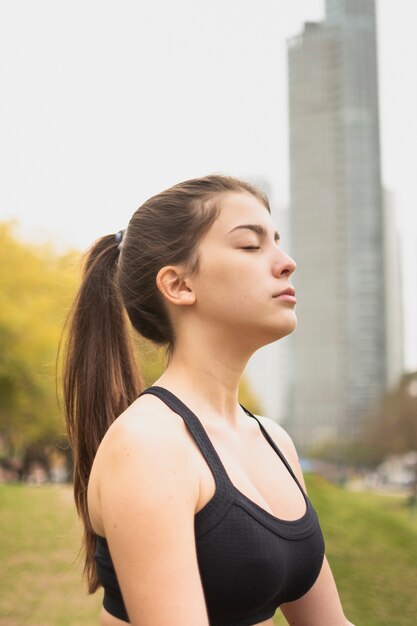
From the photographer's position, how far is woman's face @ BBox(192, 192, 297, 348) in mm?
1651

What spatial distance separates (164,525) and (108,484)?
0.13m

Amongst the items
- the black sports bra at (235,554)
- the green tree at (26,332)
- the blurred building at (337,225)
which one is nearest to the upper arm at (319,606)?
the black sports bra at (235,554)

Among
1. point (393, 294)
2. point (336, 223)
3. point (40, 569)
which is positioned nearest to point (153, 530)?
point (40, 569)

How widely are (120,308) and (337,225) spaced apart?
7168cm

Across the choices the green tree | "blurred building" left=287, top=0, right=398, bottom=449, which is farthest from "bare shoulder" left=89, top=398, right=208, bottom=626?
"blurred building" left=287, top=0, right=398, bottom=449

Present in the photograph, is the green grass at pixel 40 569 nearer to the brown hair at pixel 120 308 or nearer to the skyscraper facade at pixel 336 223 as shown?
the brown hair at pixel 120 308

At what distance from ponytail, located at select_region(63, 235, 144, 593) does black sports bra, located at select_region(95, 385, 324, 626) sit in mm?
306

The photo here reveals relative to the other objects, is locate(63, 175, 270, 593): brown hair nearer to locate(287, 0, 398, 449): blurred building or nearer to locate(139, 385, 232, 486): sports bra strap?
locate(139, 385, 232, 486): sports bra strap

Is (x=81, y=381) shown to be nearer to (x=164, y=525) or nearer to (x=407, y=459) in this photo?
(x=164, y=525)

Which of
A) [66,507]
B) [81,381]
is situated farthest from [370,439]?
[81,381]

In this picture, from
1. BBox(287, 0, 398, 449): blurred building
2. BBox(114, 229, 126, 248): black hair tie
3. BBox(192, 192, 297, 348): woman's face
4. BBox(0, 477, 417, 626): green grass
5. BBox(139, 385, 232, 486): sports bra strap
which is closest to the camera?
BBox(139, 385, 232, 486): sports bra strap

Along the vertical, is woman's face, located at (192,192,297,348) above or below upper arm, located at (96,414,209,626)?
above

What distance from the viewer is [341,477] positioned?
5769cm

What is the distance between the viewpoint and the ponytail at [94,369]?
1899 millimetres
